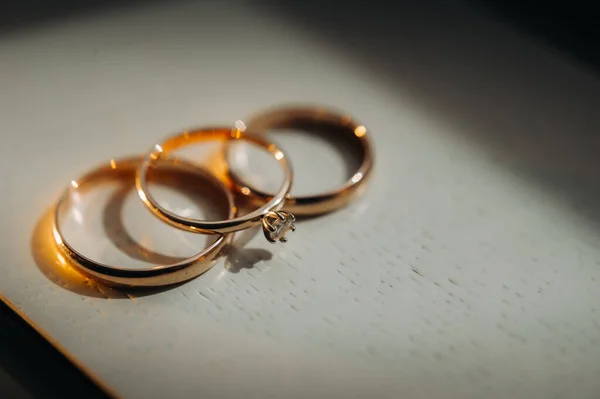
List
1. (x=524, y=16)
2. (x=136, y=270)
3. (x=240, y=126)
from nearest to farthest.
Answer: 1. (x=136, y=270)
2. (x=240, y=126)
3. (x=524, y=16)

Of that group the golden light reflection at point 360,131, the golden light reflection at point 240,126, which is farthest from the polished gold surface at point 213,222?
the golden light reflection at point 360,131

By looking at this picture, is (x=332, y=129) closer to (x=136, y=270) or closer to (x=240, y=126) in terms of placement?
(x=240, y=126)

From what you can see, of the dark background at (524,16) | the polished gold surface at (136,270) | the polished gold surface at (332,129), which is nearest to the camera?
the polished gold surface at (136,270)

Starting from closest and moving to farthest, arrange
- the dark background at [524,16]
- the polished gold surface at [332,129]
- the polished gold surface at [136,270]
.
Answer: the polished gold surface at [136,270] → the polished gold surface at [332,129] → the dark background at [524,16]

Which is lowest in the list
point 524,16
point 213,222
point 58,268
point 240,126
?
point 58,268

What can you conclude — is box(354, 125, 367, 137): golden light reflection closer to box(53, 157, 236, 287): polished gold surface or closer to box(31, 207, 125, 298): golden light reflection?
box(53, 157, 236, 287): polished gold surface

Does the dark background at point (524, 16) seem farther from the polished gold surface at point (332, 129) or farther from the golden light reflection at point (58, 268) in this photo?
the golden light reflection at point (58, 268)

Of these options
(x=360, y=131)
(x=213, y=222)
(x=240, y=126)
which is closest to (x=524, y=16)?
(x=360, y=131)
